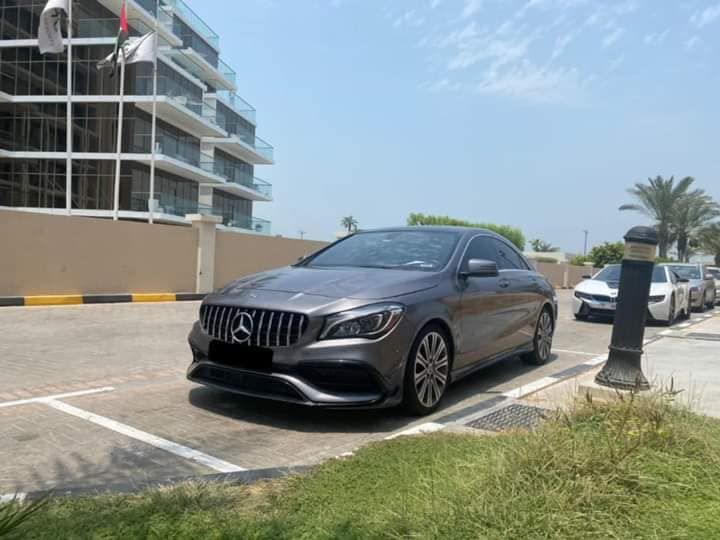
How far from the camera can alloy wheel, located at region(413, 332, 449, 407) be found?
15.0 feet

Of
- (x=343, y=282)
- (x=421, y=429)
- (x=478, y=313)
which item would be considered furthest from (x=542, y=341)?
(x=343, y=282)

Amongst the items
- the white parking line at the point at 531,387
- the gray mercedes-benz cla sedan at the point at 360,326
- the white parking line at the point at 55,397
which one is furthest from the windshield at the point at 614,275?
the white parking line at the point at 55,397

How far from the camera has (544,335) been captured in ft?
24.0

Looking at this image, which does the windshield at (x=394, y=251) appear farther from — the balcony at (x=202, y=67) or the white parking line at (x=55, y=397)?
the balcony at (x=202, y=67)

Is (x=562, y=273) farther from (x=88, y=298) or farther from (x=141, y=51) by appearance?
(x=88, y=298)

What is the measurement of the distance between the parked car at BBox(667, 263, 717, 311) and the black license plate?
1541 cm

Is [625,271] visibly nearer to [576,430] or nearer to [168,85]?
[576,430]

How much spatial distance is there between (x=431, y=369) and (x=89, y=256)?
1185cm

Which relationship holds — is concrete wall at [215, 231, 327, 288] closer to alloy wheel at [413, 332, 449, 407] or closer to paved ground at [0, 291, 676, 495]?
paved ground at [0, 291, 676, 495]

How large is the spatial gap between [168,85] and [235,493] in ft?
135

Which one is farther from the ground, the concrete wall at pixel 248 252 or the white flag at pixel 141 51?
the white flag at pixel 141 51

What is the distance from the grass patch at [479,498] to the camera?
8.01 ft

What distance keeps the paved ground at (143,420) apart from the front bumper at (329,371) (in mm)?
261

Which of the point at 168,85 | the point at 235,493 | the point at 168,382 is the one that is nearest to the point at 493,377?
the point at 168,382
